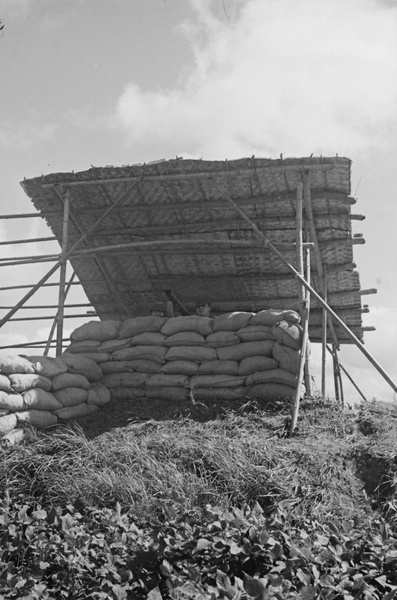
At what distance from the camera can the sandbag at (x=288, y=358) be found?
26.1 ft

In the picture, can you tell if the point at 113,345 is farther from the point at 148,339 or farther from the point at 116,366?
the point at 148,339

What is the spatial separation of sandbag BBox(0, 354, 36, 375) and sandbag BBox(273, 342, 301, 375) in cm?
271

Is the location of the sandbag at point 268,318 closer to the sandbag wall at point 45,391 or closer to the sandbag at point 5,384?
the sandbag wall at point 45,391

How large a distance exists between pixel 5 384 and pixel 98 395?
137 centimetres

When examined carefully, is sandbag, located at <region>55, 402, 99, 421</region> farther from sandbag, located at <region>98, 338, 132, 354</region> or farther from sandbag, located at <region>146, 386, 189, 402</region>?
sandbag, located at <region>98, 338, 132, 354</region>

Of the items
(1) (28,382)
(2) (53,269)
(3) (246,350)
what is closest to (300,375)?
(3) (246,350)

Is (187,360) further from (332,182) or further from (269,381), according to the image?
(332,182)

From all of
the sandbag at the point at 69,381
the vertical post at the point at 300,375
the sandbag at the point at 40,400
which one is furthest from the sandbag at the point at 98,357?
the vertical post at the point at 300,375

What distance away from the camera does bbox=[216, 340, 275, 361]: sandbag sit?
8.16 meters

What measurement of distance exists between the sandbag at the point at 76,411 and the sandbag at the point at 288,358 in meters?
2.18

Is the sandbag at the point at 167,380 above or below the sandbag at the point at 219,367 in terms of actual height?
below

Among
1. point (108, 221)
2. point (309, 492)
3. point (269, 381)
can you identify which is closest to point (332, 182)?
point (269, 381)

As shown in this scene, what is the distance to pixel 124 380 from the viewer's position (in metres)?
8.55

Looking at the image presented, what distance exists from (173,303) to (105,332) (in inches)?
79.2
